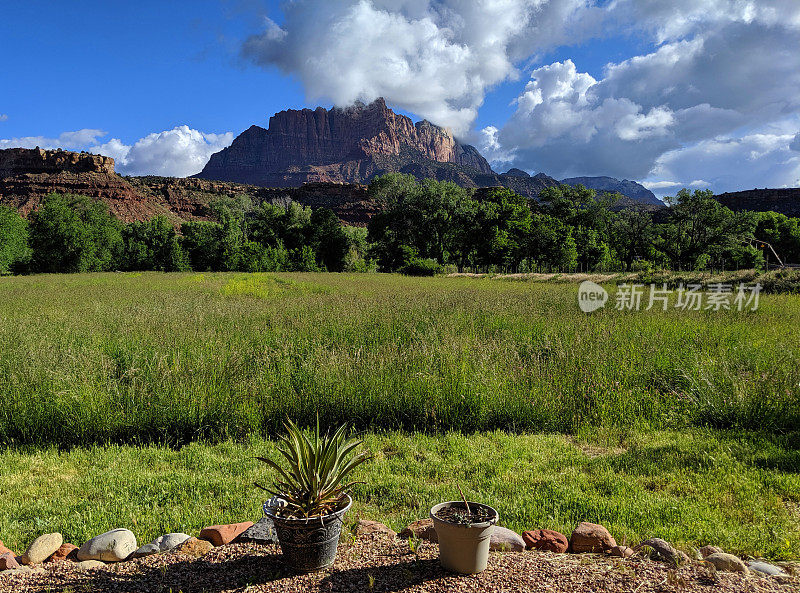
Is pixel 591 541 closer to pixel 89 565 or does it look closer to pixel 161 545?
pixel 161 545

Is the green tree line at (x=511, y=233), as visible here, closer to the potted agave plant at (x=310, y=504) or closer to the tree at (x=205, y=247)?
the tree at (x=205, y=247)

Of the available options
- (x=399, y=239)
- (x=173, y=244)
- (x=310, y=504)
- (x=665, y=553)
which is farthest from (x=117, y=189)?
(x=665, y=553)

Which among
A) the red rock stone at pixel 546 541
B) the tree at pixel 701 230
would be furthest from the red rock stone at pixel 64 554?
the tree at pixel 701 230

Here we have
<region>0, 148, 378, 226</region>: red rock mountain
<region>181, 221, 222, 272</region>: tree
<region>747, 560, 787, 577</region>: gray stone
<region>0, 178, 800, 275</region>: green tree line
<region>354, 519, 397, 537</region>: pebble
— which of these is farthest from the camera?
<region>0, 148, 378, 226</region>: red rock mountain

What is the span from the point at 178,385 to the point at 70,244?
190 ft

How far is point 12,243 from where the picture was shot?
157ft

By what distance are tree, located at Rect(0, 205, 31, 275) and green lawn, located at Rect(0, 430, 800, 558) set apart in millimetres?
54230

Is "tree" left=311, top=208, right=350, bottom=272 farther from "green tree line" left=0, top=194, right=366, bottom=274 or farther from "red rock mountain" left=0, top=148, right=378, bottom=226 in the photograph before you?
"red rock mountain" left=0, top=148, right=378, bottom=226

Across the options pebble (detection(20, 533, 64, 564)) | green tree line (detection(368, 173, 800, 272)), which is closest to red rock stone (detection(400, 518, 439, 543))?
pebble (detection(20, 533, 64, 564))

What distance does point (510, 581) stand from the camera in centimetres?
253

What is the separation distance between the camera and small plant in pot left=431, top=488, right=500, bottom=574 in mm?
2529

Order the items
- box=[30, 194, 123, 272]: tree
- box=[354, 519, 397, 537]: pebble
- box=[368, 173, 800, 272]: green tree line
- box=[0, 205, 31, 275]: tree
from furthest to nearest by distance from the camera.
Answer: box=[368, 173, 800, 272]: green tree line
box=[30, 194, 123, 272]: tree
box=[0, 205, 31, 275]: tree
box=[354, 519, 397, 537]: pebble

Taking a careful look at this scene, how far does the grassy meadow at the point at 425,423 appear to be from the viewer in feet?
12.5

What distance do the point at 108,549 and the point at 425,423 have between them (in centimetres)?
373
